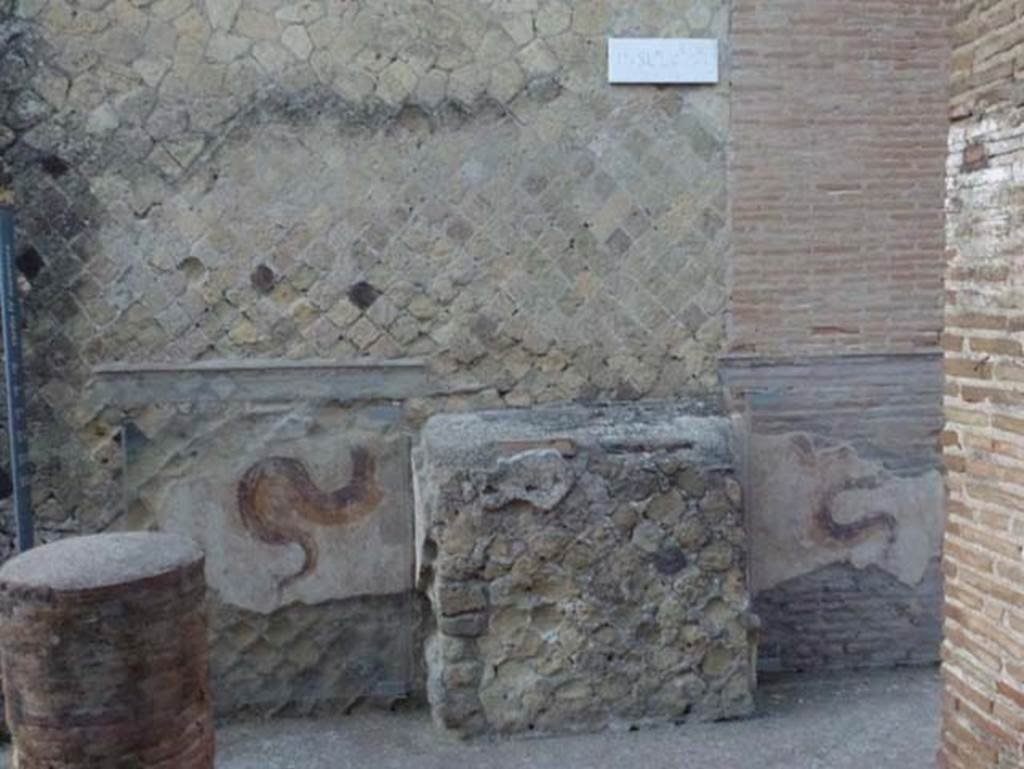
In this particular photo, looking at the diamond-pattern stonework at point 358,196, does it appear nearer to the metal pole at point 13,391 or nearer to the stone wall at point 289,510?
the stone wall at point 289,510

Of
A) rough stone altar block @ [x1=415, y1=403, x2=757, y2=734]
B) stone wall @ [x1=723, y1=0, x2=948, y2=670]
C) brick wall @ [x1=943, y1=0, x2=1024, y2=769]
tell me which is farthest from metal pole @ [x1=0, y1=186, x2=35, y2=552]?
brick wall @ [x1=943, y1=0, x2=1024, y2=769]

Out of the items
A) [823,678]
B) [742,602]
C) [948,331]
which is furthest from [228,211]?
[823,678]

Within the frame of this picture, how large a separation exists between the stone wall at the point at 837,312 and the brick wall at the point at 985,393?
7.86 feet

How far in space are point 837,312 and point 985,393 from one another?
268cm

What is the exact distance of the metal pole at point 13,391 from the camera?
470cm

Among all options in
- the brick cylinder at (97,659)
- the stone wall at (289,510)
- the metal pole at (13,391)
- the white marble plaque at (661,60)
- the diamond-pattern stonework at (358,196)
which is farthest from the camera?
the white marble plaque at (661,60)

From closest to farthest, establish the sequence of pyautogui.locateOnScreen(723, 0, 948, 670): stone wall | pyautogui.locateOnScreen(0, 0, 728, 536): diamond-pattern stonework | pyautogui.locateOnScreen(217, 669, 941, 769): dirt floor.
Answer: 1. pyautogui.locateOnScreen(217, 669, 941, 769): dirt floor
2. pyautogui.locateOnScreen(0, 0, 728, 536): diamond-pattern stonework
3. pyautogui.locateOnScreen(723, 0, 948, 670): stone wall

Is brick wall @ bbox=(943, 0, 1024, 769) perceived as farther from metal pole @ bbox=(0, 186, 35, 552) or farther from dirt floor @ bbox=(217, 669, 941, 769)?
metal pole @ bbox=(0, 186, 35, 552)

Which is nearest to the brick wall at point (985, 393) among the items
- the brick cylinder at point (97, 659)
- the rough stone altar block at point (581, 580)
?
the rough stone altar block at point (581, 580)

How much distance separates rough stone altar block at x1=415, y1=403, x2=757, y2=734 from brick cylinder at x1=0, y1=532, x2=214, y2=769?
71.9 inches

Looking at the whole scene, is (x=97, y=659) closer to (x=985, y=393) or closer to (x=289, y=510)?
(x=289, y=510)

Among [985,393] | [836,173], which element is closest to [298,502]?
[836,173]

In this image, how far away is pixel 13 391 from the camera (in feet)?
15.8

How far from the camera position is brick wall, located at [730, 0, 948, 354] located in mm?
5742
